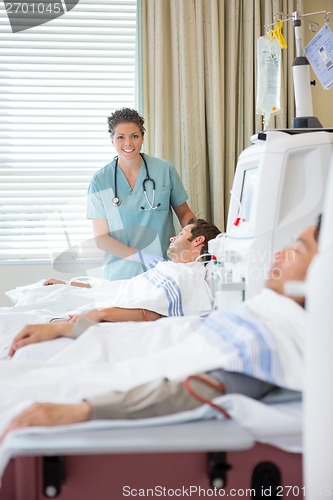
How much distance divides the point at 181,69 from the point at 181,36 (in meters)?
0.16

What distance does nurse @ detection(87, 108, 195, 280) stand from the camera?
3.21 m

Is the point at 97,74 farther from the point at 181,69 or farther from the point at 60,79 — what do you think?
the point at 181,69

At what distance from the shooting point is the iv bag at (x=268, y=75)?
272cm

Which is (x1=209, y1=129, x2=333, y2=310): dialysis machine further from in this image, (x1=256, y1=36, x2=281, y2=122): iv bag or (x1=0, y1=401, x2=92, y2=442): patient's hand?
(x1=256, y1=36, x2=281, y2=122): iv bag

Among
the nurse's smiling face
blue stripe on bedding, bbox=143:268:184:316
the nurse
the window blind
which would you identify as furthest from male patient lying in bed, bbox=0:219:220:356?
the window blind

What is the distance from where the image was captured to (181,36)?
3.55 meters

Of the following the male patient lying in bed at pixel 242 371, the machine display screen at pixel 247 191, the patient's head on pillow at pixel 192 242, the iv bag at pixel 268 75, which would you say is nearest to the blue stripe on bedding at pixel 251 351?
the male patient lying in bed at pixel 242 371

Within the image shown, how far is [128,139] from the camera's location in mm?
3207

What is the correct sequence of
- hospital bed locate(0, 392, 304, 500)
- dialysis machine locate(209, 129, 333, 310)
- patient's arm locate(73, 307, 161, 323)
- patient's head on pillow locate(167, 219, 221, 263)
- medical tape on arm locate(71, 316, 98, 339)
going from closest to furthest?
hospital bed locate(0, 392, 304, 500) < dialysis machine locate(209, 129, 333, 310) < medical tape on arm locate(71, 316, 98, 339) < patient's arm locate(73, 307, 161, 323) < patient's head on pillow locate(167, 219, 221, 263)

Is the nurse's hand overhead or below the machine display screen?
below

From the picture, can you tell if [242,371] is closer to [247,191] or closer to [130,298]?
[247,191]

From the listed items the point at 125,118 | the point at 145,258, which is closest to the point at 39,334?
the point at 145,258

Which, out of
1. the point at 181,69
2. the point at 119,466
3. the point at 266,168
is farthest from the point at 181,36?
the point at 119,466

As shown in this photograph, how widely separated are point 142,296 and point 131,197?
103cm
